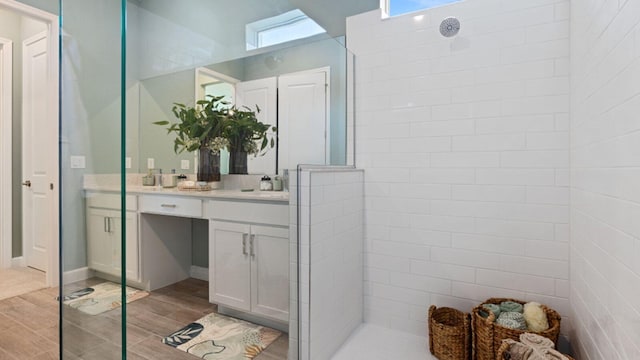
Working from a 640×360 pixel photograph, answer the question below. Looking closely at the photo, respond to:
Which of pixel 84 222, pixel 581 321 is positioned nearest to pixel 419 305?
pixel 581 321

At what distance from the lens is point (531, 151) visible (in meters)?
1.74

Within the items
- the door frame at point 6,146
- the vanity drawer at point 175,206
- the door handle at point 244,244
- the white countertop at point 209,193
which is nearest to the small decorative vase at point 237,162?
the white countertop at point 209,193

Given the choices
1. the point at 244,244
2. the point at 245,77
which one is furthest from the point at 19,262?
the point at 245,77

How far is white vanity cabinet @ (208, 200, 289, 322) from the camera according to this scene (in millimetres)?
1459

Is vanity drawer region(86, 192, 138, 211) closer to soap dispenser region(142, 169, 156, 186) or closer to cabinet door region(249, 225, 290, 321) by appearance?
soap dispenser region(142, 169, 156, 186)

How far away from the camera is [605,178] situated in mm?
1145

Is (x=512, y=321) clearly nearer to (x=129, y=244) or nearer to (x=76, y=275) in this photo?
(x=129, y=244)

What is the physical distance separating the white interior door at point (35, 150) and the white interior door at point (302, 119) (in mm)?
2728

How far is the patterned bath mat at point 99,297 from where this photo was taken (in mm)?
1217

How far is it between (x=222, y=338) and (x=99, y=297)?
559mm

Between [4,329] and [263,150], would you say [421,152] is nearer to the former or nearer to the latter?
[263,150]

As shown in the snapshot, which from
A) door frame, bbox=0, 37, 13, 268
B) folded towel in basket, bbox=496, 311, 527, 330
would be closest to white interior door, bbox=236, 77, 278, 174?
folded towel in basket, bbox=496, 311, 527, 330

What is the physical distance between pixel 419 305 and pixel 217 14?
2.20m

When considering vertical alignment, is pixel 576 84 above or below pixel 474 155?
above
